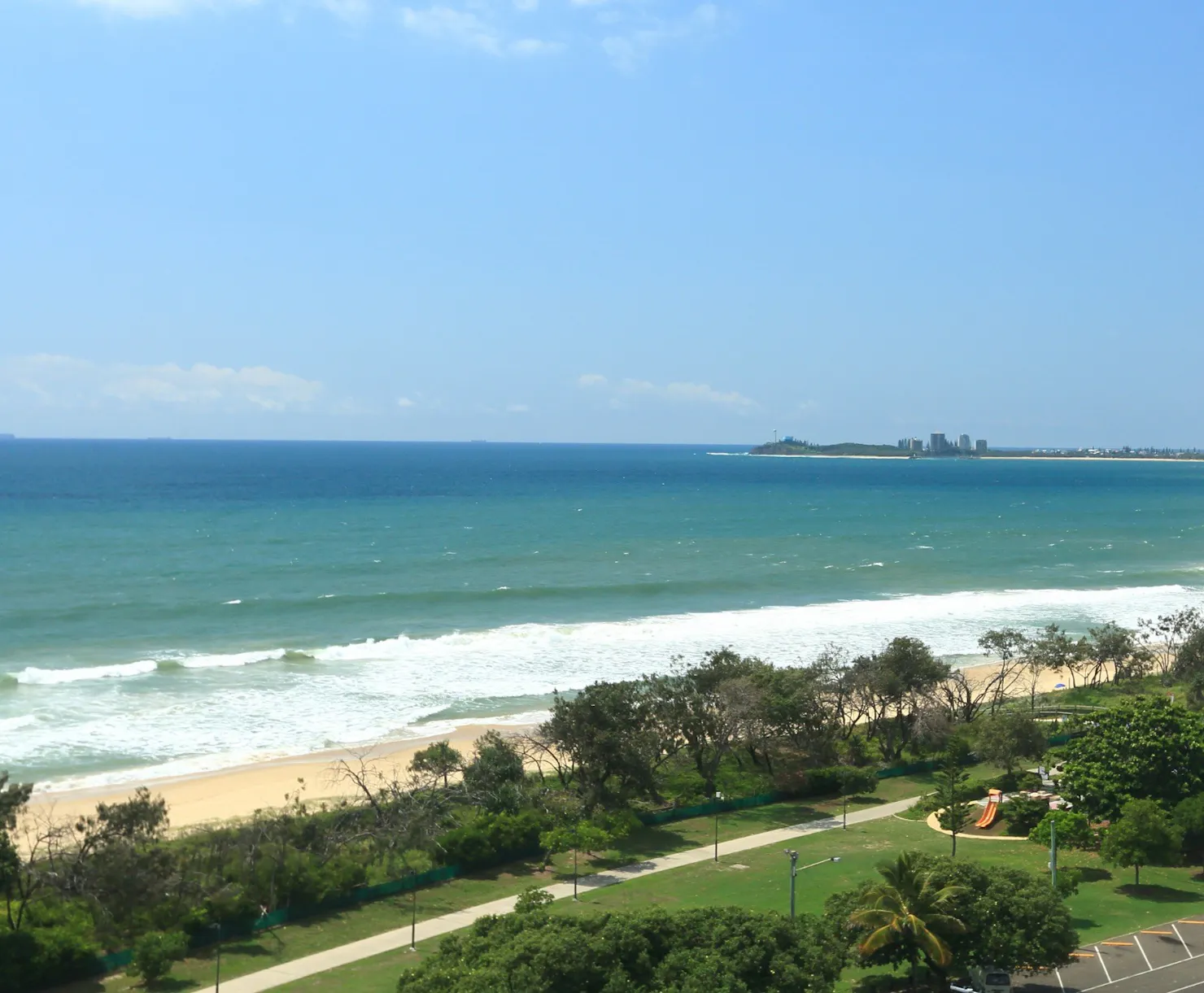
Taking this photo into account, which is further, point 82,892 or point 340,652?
point 340,652

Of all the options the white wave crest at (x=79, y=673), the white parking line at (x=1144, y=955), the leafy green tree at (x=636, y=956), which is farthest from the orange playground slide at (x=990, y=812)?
the white wave crest at (x=79, y=673)

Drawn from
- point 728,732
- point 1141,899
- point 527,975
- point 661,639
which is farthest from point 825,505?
point 527,975

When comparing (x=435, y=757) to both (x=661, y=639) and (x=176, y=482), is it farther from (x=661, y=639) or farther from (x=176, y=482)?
(x=176, y=482)

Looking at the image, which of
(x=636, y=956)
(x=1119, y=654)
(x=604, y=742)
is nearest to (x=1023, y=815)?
(x=604, y=742)

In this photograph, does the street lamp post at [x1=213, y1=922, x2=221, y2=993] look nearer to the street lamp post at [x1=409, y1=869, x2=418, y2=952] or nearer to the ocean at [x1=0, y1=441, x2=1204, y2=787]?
the street lamp post at [x1=409, y1=869, x2=418, y2=952]

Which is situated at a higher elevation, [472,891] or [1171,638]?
[1171,638]

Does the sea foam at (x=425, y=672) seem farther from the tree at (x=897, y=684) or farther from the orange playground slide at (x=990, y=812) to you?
the orange playground slide at (x=990, y=812)

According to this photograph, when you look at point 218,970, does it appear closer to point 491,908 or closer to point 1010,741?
point 491,908
